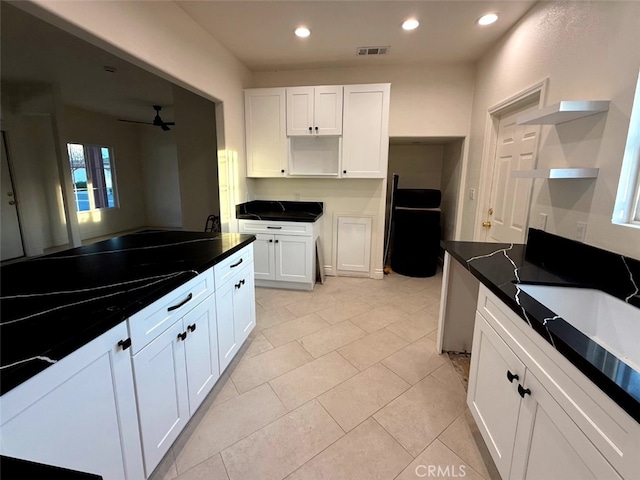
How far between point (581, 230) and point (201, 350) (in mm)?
2270

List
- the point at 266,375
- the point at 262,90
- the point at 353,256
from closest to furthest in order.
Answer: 1. the point at 266,375
2. the point at 262,90
3. the point at 353,256

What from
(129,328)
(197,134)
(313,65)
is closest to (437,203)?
(313,65)

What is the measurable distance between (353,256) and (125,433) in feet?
10.3

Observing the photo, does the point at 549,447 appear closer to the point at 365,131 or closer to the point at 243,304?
the point at 243,304

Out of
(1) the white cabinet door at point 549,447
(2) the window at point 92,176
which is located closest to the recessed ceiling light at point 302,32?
(1) the white cabinet door at point 549,447

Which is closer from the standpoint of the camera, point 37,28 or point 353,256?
point 37,28

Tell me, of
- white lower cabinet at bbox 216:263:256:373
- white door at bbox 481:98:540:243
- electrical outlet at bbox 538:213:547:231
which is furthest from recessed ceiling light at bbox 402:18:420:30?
white lower cabinet at bbox 216:263:256:373

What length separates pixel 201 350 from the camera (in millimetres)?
1632

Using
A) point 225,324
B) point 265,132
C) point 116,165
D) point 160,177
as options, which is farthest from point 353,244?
point 116,165

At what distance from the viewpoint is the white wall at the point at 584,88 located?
4.73 ft

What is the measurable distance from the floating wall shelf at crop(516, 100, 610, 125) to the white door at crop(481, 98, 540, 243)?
49 cm

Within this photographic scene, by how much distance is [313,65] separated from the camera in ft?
11.7

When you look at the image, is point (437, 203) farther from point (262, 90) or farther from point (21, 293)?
point (21, 293)

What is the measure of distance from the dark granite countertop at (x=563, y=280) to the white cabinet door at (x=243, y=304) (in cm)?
146
